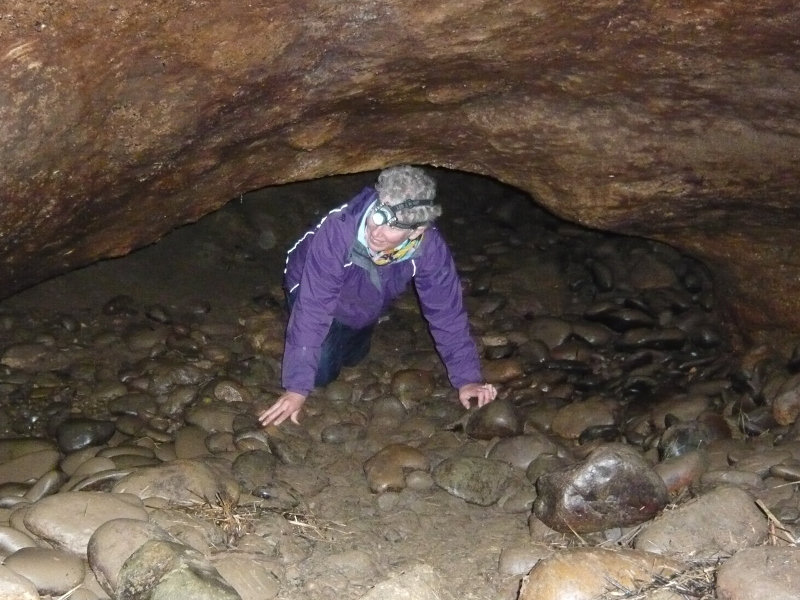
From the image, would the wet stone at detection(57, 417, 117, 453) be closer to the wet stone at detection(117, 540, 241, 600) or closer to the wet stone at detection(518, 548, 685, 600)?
the wet stone at detection(117, 540, 241, 600)

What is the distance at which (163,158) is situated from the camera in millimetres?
3611

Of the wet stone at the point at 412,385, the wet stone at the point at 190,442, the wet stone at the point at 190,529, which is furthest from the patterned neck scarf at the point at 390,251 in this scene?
the wet stone at the point at 190,529

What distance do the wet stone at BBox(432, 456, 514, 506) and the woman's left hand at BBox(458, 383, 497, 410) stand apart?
572 millimetres

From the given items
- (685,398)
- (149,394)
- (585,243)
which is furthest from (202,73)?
(585,243)

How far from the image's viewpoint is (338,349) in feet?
15.8

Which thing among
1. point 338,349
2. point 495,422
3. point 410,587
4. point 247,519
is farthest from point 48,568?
point 338,349

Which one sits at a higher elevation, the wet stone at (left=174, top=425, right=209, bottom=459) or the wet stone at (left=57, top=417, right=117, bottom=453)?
the wet stone at (left=57, top=417, right=117, bottom=453)

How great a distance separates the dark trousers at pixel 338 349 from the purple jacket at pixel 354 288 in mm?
280

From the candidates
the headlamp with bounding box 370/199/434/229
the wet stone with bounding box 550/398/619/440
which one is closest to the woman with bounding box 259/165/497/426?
the headlamp with bounding box 370/199/434/229

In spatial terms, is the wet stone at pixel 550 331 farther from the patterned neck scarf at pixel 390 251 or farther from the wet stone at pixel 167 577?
the wet stone at pixel 167 577

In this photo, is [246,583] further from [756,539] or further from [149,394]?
[149,394]

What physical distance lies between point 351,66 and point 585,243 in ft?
11.4

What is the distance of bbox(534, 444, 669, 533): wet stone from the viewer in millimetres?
3176

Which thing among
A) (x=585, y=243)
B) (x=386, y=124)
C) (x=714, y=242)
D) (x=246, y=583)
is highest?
(x=386, y=124)
